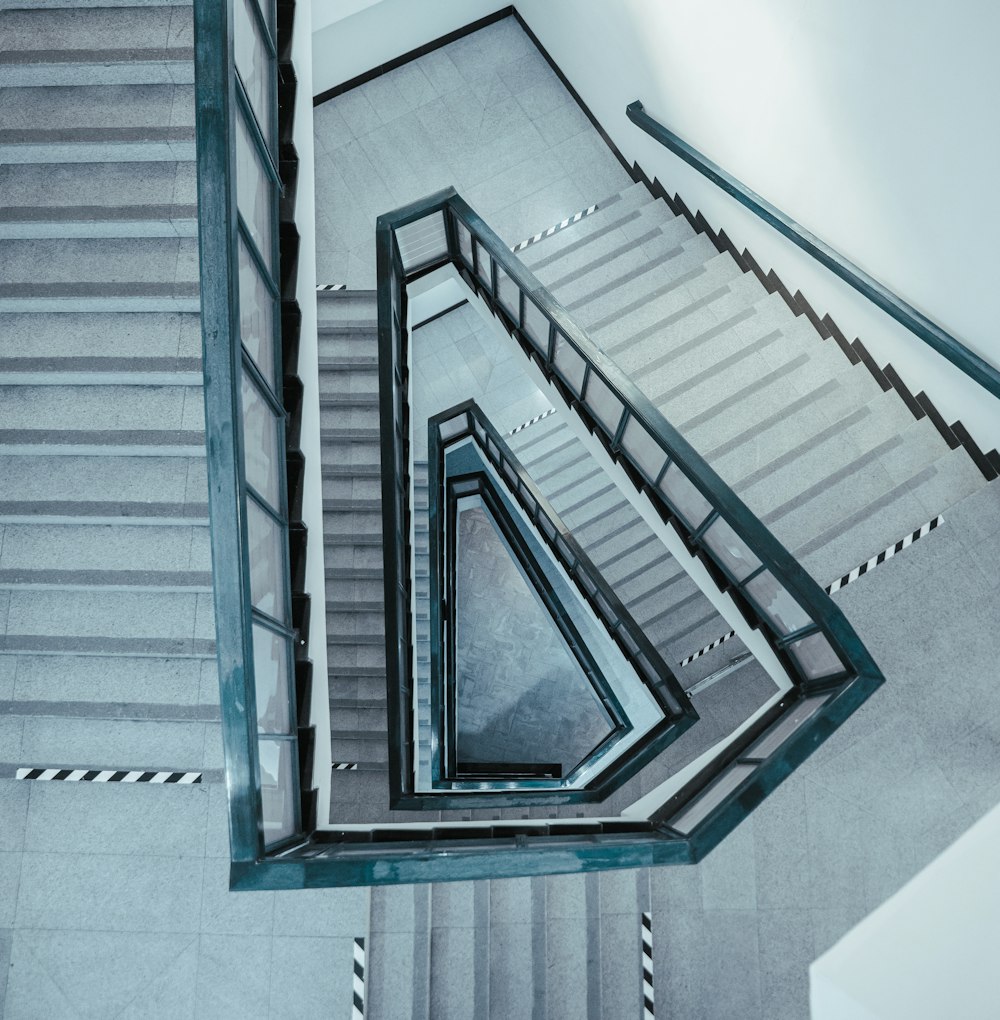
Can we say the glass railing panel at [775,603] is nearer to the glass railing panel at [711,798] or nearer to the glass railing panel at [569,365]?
the glass railing panel at [711,798]

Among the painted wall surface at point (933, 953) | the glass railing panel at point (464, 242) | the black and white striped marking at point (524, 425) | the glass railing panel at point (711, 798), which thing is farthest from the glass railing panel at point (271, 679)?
the black and white striped marking at point (524, 425)

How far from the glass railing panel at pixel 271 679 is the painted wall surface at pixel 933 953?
3.35 m

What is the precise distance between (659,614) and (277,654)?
5524mm

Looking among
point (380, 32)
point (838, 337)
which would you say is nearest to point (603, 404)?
point (838, 337)

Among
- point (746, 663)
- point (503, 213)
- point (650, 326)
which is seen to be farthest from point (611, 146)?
point (746, 663)

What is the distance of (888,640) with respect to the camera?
6320mm

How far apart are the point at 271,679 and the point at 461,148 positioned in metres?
7.92

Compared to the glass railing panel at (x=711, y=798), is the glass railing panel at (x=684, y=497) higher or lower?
higher

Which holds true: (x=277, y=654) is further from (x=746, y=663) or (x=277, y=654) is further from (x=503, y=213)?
(x=503, y=213)

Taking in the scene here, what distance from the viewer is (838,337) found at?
7.61m

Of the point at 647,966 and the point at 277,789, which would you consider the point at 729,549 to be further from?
the point at 277,789

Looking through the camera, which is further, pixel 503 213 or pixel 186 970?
pixel 503 213

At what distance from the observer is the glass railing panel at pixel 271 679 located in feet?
14.2

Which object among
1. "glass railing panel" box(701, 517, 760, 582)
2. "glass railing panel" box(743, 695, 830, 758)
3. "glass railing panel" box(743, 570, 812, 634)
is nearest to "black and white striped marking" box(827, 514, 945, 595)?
"glass railing panel" box(743, 570, 812, 634)
